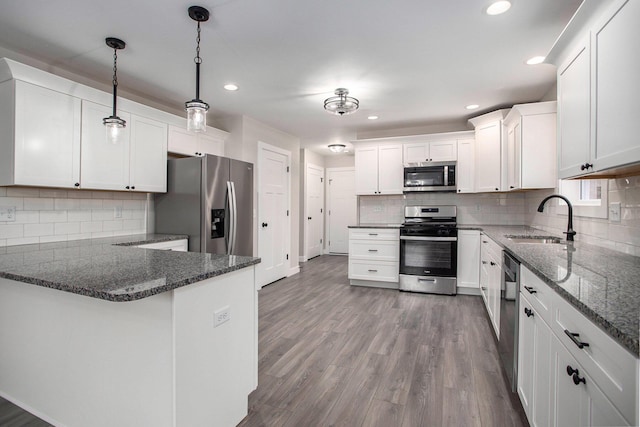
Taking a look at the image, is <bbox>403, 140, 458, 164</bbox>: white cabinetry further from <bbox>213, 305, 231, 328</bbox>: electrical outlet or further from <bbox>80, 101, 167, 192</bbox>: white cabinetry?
<bbox>213, 305, 231, 328</bbox>: electrical outlet

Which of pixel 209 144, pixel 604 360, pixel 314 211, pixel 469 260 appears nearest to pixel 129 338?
pixel 604 360

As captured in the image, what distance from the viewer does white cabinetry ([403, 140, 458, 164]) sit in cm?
436

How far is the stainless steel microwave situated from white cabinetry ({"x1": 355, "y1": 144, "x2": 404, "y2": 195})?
13cm

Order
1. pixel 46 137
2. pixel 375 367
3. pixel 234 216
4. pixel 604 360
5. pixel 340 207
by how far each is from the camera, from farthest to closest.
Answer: pixel 340 207 < pixel 234 216 < pixel 46 137 < pixel 375 367 < pixel 604 360

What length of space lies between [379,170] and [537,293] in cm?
344

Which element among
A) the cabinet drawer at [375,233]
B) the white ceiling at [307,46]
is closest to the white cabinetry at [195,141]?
the white ceiling at [307,46]

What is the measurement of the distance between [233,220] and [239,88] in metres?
1.42

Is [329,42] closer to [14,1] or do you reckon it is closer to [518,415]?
[14,1]

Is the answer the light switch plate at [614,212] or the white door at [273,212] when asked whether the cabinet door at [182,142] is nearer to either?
the white door at [273,212]

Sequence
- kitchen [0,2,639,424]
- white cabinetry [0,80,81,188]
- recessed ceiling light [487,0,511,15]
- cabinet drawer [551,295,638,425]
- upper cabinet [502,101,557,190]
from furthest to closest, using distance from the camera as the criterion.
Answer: upper cabinet [502,101,557,190] → white cabinetry [0,80,81,188] → kitchen [0,2,639,424] → recessed ceiling light [487,0,511,15] → cabinet drawer [551,295,638,425]

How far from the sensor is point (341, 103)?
330 cm

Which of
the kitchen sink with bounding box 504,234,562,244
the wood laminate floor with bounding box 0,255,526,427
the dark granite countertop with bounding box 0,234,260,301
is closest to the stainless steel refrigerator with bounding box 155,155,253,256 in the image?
the wood laminate floor with bounding box 0,255,526,427

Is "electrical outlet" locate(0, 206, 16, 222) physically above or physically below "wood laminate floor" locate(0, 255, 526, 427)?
above

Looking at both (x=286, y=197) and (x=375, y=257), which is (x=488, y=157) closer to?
(x=375, y=257)
